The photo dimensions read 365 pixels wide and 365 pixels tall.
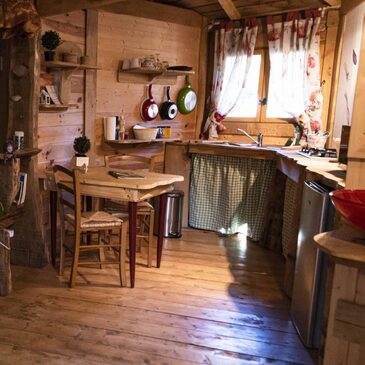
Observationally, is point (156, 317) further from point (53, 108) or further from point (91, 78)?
point (91, 78)

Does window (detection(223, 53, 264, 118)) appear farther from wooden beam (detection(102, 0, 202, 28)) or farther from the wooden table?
the wooden table

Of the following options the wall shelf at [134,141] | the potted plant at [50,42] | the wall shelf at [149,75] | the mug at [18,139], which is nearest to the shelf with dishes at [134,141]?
the wall shelf at [134,141]

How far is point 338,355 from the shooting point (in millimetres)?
1562

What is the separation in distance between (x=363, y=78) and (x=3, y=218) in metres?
2.45

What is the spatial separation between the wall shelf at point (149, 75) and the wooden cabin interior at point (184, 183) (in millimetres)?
16

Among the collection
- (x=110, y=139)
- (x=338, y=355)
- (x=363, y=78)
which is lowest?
(x=338, y=355)

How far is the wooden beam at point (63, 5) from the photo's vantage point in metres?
2.98

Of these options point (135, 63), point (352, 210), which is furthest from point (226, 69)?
point (352, 210)

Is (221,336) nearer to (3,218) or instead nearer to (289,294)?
(289,294)

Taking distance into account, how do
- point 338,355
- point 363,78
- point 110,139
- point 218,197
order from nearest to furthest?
point 338,355 < point 363,78 < point 110,139 < point 218,197

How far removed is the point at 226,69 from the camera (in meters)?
4.57

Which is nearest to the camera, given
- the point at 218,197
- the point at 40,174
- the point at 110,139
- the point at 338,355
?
the point at 338,355

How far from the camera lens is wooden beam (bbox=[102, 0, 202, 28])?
4.06 meters

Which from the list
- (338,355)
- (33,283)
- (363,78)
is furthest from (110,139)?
(338,355)
